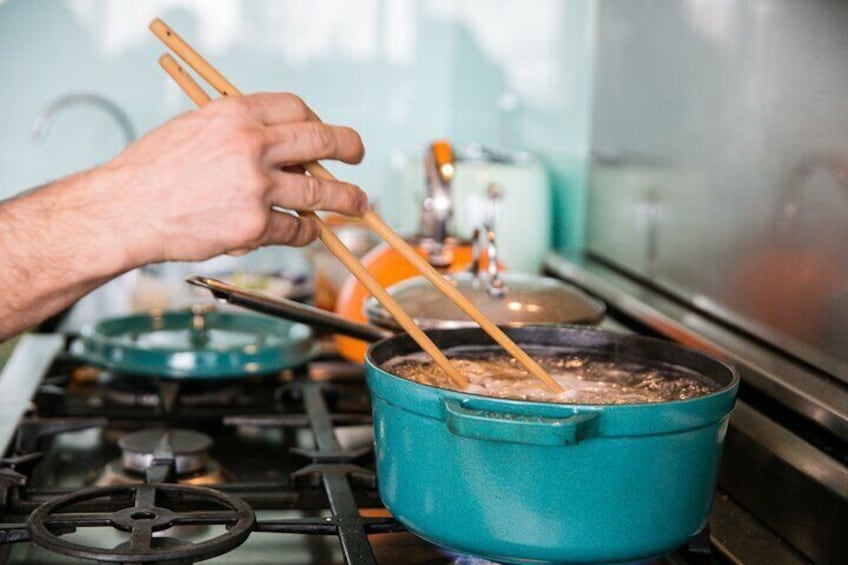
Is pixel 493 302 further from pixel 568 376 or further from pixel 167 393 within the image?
pixel 167 393

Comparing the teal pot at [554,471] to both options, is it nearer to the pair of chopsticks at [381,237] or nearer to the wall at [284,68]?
the pair of chopsticks at [381,237]

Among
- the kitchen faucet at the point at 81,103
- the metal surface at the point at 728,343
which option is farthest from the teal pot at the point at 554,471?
the kitchen faucet at the point at 81,103

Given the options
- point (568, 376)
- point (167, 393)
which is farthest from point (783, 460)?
point (167, 393)

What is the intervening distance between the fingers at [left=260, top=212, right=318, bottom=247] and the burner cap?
424 millimetres

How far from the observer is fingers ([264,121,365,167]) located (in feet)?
3.02

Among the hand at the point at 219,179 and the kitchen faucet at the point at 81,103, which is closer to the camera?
the hand at the point at 219,179

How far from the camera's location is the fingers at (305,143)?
92 cm

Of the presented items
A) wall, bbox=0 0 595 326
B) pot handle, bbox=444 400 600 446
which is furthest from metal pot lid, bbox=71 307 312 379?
wall, bbox=0 0 595 326

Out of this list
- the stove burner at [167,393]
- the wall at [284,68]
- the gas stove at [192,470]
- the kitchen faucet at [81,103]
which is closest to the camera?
the gas stove at [192,470]

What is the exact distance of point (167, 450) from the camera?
1.32 metres

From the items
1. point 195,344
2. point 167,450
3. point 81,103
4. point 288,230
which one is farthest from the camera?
point 81,103

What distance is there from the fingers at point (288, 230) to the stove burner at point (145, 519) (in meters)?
0.26

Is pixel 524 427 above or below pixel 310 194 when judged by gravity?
below

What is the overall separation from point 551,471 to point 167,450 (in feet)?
1.89
